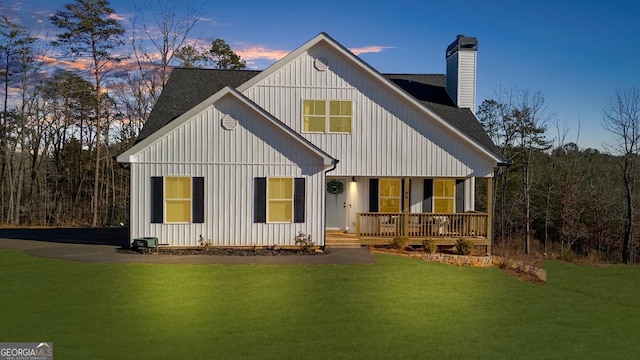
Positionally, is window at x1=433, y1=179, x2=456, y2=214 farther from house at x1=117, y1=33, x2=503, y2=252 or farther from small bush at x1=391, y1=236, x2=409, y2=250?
small bush at x1=391, y1=236, x2=409, y2=250

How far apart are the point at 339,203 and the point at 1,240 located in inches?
544

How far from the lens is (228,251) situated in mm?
17766

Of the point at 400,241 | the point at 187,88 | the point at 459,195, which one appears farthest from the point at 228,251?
the point at 459,195

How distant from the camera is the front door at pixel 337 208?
854 inches

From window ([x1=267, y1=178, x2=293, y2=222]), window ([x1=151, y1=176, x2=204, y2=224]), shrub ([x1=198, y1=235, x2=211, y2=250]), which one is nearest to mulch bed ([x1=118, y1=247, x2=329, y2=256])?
shrub ([x1=198, y1=235, x2=211, y2=250])

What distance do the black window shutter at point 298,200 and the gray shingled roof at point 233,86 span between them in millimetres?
6457

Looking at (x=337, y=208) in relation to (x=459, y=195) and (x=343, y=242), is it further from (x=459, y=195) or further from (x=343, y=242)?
(x=459, y=195)

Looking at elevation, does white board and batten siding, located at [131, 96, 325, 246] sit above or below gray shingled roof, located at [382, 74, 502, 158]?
below

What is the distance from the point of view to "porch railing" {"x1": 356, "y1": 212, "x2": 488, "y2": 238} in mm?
19984

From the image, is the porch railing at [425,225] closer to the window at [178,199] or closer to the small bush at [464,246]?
the small bush at [464,246]

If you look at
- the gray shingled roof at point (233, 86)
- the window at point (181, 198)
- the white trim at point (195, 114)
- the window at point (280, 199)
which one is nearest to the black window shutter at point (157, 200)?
the window at point (181, 198)

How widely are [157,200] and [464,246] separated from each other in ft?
36.3

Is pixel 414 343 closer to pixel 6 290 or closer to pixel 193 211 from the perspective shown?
pixel 6 290

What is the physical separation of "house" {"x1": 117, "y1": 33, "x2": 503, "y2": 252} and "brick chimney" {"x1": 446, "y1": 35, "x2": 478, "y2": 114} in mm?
46
